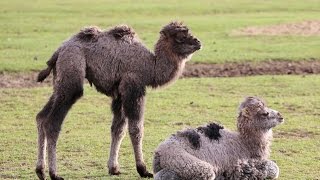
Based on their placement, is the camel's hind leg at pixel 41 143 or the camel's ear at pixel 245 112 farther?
the camel's hind leg at pixel 41 143

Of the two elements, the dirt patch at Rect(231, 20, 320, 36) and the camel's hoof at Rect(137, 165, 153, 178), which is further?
the dirt patch at Rect(231, 20, 320, 36)

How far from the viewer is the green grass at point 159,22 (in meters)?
21.7

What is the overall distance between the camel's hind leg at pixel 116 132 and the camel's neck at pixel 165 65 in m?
0.58

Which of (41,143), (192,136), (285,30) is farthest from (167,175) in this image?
(285,30)

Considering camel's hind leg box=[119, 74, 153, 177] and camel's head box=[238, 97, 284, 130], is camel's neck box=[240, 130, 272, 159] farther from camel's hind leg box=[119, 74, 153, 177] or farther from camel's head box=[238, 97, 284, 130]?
camel's hind leg box=[119, 74, 153, 177]

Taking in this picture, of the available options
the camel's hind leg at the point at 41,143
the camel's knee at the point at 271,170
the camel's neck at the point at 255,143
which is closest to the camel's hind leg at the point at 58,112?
the camel's hind leg at the point at 41,143

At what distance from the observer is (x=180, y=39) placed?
10.6 metres

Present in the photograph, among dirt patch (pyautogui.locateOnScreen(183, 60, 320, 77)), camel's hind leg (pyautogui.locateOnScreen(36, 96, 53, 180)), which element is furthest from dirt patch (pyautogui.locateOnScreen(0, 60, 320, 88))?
camel's hind leg (pyautogui.locateOnScreen(36, 96, 53, 180))

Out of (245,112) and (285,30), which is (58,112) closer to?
(245,112)

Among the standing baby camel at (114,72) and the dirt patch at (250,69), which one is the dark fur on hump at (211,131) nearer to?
the standing baby camel at (114,72)

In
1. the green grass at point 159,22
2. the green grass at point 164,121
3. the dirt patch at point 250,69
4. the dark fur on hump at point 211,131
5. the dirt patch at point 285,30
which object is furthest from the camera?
the dirt patch at point 285,30

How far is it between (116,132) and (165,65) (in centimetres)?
115

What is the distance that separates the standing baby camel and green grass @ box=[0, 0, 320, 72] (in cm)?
921

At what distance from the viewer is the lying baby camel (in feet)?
30.6
